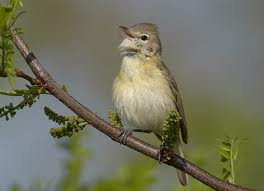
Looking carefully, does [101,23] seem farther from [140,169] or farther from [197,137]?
[140,169]

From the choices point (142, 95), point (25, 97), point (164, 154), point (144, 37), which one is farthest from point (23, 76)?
point (144, 37)

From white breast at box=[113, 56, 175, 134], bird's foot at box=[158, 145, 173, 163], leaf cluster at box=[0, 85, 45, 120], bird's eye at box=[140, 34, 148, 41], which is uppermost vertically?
leaf cluster at box=[0, 85, 45, 120]

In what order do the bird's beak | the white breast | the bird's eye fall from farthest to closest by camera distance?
the bird's eye
the bird's beak
the white breast

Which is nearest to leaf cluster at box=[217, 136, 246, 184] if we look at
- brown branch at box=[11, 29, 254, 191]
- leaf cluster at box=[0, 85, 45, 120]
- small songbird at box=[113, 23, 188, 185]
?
brown branch at box=[11, 29, 254, 191]

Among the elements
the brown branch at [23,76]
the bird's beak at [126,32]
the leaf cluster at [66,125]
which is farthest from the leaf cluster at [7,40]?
the bird's beak at [126,32]

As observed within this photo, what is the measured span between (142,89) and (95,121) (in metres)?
2.11

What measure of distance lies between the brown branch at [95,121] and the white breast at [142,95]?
1.85 m

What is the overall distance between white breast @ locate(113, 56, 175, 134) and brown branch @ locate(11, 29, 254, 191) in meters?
1.85

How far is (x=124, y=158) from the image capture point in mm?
5094

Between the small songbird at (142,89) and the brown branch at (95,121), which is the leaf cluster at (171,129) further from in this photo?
the small songbird at (142,89)

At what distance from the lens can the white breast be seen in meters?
4.20

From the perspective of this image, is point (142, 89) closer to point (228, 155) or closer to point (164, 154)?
→ point (228, 155)

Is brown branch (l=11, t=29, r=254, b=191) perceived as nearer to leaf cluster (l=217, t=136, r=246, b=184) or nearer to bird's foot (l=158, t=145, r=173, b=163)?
bird's foot (l=158, t=145, r=173, b=163)

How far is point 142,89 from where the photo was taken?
165 inches
